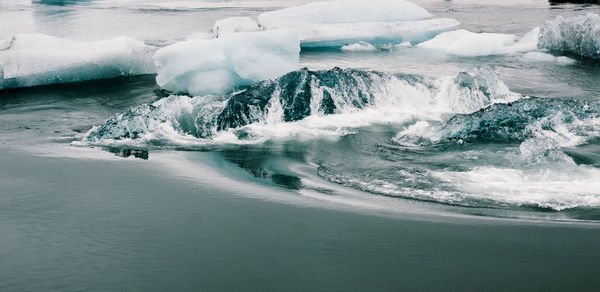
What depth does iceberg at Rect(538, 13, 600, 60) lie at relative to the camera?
11.9 metres

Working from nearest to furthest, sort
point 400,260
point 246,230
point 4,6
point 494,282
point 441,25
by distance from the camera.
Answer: point 494,282, point 400,260, point 246,230, point 441,25, point 4,6

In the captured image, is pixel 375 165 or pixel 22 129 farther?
pixel 22 129

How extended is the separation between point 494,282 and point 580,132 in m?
3.97

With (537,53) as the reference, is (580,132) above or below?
below

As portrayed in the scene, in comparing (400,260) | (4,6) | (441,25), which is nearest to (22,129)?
(400,260)

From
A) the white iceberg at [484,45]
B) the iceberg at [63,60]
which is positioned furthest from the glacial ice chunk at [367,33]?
the iceberg at [63,60]

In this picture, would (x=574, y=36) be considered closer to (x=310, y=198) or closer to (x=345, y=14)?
(x=345, y=14)

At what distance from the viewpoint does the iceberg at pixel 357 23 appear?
1399 cm

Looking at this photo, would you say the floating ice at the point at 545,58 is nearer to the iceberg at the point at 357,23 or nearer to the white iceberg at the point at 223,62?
the iceberg at the point at 357,23

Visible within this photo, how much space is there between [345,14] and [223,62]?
707cm

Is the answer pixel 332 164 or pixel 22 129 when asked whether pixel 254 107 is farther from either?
pixel 22 129

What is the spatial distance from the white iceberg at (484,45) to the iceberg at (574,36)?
0.37 m

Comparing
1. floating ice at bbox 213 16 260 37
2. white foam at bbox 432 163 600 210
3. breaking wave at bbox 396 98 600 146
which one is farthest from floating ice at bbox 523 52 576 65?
white foam at bbox 432 163 600 210

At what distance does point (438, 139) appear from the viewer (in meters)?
6.32
